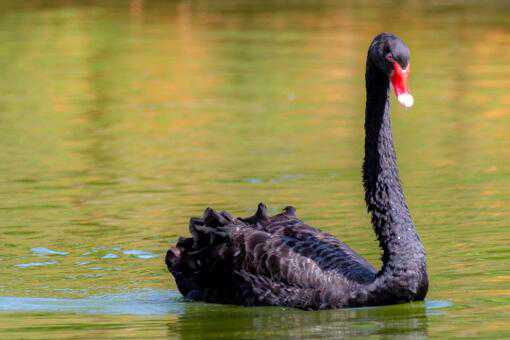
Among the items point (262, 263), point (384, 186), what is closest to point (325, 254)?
point (262, 263)

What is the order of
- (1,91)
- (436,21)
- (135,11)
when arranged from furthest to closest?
1. (135,11)
2. (436,21)
3. (1,91)

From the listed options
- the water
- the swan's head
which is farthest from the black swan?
the water

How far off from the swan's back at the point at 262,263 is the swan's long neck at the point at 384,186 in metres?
0.22

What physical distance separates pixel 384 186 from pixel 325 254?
47 centimetres

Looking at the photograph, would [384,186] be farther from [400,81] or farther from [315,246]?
[400,81]

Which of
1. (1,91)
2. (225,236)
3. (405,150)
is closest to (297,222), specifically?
(225,236)

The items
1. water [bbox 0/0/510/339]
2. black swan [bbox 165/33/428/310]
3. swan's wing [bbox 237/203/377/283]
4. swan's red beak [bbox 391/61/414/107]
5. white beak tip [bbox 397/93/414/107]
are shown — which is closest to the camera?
white beak tip [bbox 397/93/414/107]

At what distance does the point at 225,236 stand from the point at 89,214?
8.31ft

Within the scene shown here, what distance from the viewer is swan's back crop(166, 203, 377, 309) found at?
760 cm

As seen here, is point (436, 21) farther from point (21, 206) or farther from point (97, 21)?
point (21, 206)

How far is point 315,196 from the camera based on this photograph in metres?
10.7

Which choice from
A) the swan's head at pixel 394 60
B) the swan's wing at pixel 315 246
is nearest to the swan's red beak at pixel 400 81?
the swan's head at pixel 394 60

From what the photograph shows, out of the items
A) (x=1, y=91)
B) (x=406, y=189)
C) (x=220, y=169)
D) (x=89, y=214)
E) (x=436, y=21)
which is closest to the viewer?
(x=89, y=214)

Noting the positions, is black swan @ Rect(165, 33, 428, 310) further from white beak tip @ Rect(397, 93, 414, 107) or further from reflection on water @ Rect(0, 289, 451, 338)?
white beak tip @ Rect(397, 93, 414, 107)
